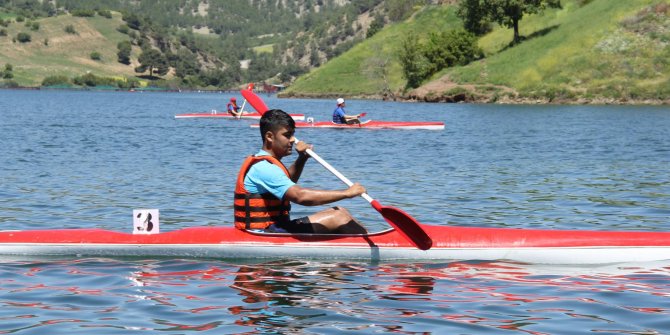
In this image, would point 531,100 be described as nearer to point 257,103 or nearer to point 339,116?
point 339,116

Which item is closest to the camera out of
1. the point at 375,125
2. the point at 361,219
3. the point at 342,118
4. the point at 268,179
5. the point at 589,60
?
the point at 268,179

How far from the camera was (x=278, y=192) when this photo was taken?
11.6m

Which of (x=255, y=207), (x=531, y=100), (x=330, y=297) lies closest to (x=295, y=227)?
(x=255, y=207)

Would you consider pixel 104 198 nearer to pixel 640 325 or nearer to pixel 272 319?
pixel 272 319

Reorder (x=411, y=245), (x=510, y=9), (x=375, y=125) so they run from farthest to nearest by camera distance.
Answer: (x=510, y=9)
(x=375, y=125)
(x=411, y=245)

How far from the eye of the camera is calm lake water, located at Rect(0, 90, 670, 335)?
970cm

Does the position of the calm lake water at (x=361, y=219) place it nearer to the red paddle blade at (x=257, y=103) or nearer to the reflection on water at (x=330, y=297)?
the reflection on water at (x=330, y=297)

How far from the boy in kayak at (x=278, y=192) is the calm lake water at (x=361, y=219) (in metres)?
0.53

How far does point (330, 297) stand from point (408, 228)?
6.69ft

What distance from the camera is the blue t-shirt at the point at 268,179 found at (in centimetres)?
1154

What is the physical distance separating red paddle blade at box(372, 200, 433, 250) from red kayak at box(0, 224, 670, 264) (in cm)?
8

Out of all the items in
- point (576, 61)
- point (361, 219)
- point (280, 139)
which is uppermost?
point (576, 61)

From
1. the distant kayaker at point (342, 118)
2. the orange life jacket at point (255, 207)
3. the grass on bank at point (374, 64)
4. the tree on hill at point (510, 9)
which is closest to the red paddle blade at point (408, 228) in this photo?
the orange life jacket at point (255, 207)

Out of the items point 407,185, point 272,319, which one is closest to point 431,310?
point 272,319
